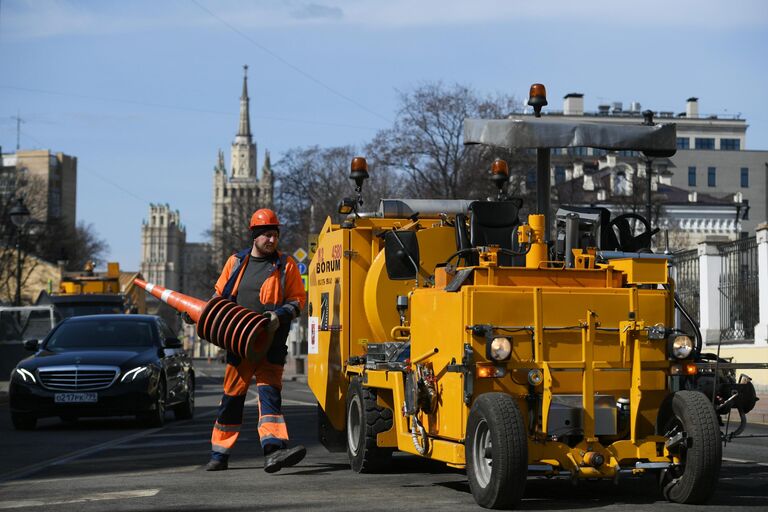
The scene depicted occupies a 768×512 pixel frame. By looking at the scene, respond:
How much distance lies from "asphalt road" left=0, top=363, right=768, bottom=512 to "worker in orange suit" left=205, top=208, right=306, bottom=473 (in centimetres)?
28

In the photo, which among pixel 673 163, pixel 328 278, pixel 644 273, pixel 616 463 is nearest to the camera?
pixel 616 463

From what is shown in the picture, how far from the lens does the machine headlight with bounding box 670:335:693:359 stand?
9.70m

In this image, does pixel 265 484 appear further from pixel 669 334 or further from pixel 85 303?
pixel 85 303

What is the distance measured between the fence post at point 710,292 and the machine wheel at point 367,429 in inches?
852

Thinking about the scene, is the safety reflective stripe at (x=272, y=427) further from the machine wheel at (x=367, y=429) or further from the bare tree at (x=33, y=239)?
the bare tree at (x=33, y=239)

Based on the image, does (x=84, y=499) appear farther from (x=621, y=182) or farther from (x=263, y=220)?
(x=621, y=182)

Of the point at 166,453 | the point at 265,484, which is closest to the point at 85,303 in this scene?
the point at 166,453

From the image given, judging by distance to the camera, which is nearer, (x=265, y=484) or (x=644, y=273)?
(x=644, y=273)

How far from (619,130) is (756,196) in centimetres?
12822

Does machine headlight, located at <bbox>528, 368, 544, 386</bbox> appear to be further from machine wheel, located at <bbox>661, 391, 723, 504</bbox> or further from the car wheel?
the car wheel

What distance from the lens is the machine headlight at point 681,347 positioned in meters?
9.70

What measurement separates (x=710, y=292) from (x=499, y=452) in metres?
24.8

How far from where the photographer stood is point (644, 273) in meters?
9.88

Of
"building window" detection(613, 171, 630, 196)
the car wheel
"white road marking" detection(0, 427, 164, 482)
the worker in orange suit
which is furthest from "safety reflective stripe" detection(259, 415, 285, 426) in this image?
"building window" detection(613, 171, 630, 196)
